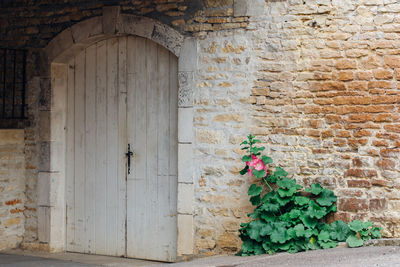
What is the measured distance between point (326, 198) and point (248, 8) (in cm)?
215

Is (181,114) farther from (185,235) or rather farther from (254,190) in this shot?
(185,235)

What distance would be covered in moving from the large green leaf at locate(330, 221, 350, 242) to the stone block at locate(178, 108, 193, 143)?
181cm

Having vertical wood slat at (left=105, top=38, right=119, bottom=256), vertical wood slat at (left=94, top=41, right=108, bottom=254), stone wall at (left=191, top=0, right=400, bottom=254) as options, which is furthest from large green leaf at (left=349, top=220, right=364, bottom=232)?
vertical wood slat at (left=94, top=41, right=108, bottom=254)

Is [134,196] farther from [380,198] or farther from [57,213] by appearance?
[380,198]

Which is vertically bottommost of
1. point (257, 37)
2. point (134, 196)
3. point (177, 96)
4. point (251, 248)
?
point (251, 248)

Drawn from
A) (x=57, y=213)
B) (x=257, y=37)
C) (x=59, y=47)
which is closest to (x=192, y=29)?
(x=257, y=37)

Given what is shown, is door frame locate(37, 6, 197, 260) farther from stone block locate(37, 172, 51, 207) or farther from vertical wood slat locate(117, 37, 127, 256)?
vertical wood slat locate(117, 37, 127, 256)

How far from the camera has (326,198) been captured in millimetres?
5492

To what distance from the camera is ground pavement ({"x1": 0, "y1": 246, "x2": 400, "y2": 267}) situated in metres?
4.66

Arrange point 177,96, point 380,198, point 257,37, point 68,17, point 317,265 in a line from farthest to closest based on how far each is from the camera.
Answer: point 68,17
point 177,96
point 257,37
point 380,198
point 317,265

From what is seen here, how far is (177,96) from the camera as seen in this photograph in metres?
6.42

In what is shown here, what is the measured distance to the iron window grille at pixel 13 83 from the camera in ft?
23.4

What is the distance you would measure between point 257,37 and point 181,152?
59.4 inches

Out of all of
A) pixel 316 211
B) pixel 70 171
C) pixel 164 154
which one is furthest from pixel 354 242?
pixel 70 171
